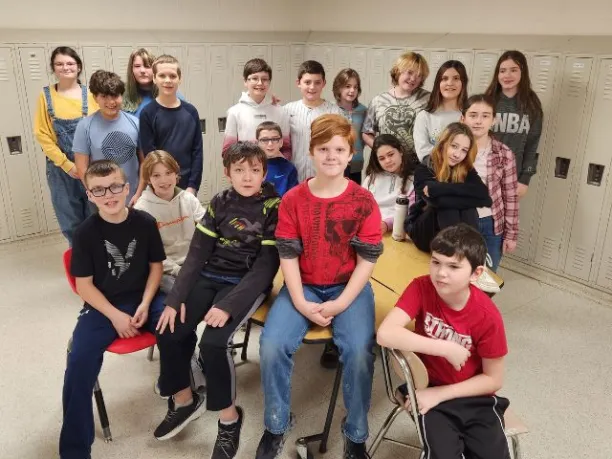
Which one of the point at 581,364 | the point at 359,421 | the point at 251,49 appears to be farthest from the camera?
the point at 251,49

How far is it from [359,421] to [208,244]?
3.19ft

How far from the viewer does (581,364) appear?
3021 millimetres

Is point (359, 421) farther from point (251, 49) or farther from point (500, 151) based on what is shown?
point (251, 49)

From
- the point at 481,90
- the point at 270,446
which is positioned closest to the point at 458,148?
the point at 270,446

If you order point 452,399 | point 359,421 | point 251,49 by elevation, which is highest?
point 251,49

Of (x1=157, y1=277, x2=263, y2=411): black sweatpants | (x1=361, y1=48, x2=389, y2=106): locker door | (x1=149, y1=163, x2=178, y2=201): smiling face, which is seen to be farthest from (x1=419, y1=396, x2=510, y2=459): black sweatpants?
(x1=361, y1=48, x2=389, y2=106): locker door

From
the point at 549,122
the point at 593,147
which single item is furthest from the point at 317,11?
the point at 593,147

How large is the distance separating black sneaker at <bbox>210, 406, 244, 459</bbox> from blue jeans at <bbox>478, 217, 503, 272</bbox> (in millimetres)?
1612

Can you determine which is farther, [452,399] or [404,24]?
[404,24]

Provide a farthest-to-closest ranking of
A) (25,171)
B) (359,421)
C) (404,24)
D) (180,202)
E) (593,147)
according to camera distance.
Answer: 1. (404,24)
2. (25,171)
3. (593,147)
4. (180,202)
5. (359,421)

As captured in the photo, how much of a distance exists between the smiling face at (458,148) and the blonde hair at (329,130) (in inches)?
25.2

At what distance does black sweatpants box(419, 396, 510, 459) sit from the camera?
70.0 inches

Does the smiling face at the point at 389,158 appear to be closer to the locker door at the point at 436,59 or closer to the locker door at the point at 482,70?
the locker door at the point at 482,70

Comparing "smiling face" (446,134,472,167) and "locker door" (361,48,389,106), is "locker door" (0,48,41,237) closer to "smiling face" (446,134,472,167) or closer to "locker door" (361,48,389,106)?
"locker door" (361,48,389,106)
